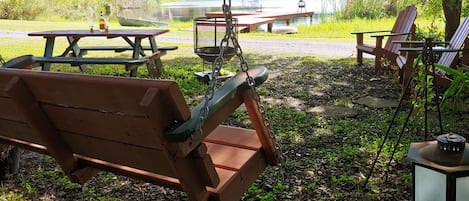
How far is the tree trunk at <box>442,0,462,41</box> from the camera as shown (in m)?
4.76

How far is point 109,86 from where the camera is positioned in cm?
134

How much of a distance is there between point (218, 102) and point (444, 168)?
0.72 m

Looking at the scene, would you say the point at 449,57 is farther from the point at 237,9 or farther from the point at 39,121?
the point at 237,9

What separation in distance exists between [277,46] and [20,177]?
5.85m

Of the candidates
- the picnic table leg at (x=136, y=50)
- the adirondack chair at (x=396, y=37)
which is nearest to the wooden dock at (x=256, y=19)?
the picnic table leg at (x=136, y=50)

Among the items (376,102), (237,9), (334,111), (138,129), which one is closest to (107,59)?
(334,111)

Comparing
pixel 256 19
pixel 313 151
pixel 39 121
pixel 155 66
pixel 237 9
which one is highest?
pixel 237 9

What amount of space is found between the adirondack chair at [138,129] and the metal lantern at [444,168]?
615mm

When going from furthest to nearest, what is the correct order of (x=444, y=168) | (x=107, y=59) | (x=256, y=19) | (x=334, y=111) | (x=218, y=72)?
(x=256, y=19) < (x=107, y=59) < (x=334, y=111) < (x=218, y=72) < (x=444, y=168)

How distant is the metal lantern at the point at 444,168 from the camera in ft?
4.40

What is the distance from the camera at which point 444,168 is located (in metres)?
1.35

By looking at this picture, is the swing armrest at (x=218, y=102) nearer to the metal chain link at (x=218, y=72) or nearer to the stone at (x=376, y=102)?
the metal chain link at (x=218, y=72)

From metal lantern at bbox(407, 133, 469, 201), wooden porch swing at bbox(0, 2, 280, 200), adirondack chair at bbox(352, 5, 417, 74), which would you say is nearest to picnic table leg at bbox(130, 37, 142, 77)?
adirondack chair at bbox(352, 5, 417, 74)

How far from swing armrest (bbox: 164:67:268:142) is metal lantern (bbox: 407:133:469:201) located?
0.63 m
